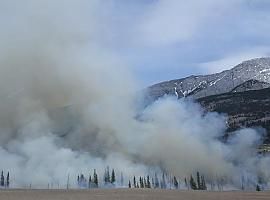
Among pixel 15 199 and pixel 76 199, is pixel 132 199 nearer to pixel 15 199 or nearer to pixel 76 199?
pixel 76 199

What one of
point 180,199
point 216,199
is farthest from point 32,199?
point 216,199

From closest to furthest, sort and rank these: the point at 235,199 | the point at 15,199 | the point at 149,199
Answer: the point at 15,199
the point at 149,199
the point at 235,199

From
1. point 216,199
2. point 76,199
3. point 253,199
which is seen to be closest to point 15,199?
point 76,199

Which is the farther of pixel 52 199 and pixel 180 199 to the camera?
pixel 180 199

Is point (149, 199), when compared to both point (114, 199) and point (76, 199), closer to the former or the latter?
point (114, 199)

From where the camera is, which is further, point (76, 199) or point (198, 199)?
point (198, 199)

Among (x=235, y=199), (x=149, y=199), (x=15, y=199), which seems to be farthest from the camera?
(x=235, y=199)

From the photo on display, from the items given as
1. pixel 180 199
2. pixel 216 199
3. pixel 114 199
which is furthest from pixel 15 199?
pixel 216 199

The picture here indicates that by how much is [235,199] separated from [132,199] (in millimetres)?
26102

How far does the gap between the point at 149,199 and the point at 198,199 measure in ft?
49.3

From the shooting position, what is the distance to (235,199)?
355 feet

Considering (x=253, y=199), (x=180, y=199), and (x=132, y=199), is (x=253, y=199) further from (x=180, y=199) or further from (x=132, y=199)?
(x=132, y=199)

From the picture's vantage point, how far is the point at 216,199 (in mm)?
108375

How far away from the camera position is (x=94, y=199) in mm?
99062
